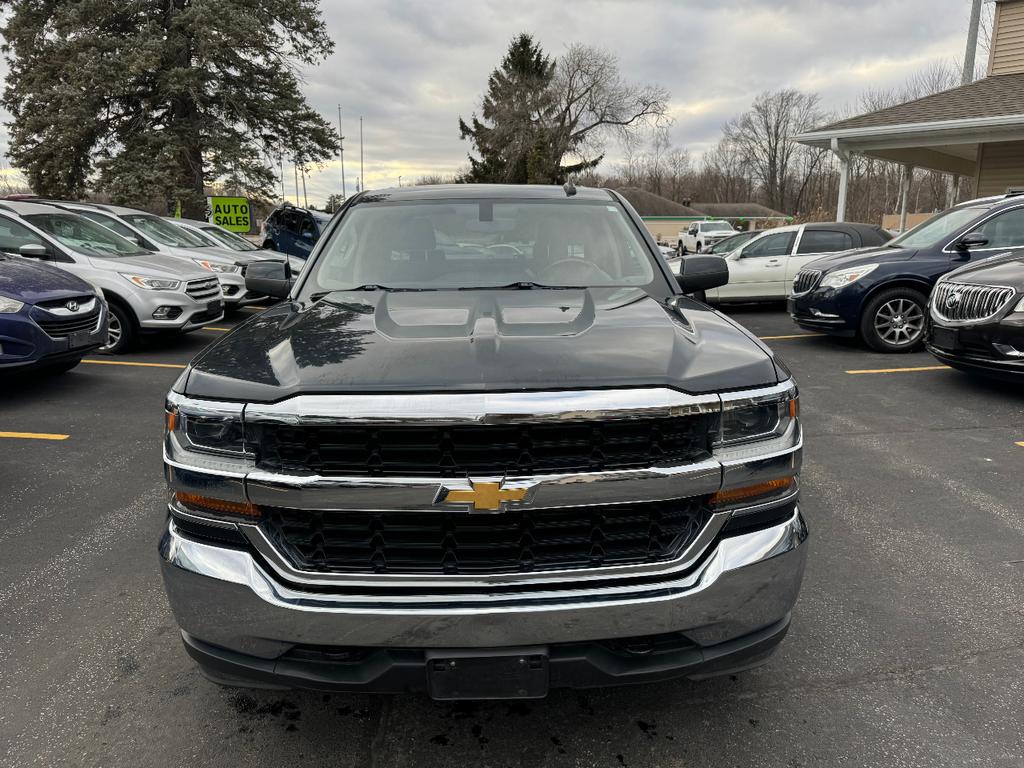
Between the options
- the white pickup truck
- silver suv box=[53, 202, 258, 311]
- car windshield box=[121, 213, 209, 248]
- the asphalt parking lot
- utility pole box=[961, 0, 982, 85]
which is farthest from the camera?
the white pickup truck

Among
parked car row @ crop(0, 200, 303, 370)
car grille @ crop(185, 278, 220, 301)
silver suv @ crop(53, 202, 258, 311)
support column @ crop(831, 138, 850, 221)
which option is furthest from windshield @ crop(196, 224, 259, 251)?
support column @ crop(831, 138, 850, 221)

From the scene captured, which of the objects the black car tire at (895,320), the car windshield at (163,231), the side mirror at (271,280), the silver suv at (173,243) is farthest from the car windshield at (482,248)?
the car windshield at (163,231)

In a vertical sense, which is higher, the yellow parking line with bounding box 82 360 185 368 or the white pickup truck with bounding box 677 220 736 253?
the white pickup truck with bounding box 677 220 736 253

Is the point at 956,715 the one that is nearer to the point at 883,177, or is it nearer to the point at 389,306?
the point at 389,306

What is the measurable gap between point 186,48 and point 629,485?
28230mm

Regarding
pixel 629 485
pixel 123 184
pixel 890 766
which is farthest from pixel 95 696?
pixel 123 184

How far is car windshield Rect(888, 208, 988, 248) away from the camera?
8.66 metres

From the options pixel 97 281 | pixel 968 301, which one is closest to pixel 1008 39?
pixel 968 301

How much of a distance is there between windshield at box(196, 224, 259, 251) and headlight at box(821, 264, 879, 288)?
10565mm

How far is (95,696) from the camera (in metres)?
2.51

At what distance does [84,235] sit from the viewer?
30.5ft

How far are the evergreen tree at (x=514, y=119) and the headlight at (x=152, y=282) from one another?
40.0 m

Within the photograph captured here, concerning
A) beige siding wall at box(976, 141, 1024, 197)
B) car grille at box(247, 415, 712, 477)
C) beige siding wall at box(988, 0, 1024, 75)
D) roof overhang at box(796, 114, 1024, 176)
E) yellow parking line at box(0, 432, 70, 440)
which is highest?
beige siding wall at box(988, 0, 1024, 75)

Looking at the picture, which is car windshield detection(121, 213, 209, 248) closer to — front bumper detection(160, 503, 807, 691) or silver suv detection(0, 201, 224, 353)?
silver suv detection(0, 201, 224, 353)
